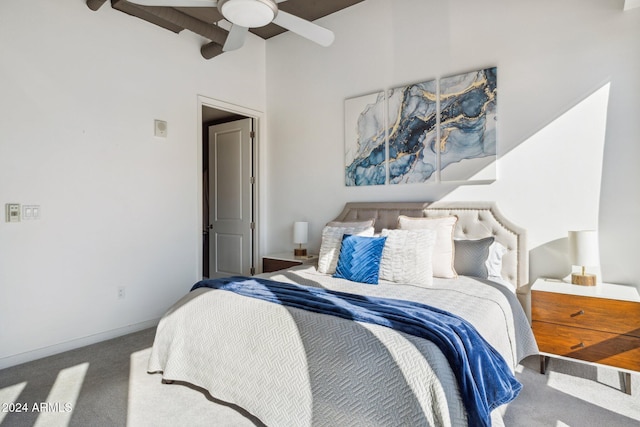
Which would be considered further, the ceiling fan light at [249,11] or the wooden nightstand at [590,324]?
the wooden nightstand at [590,324]

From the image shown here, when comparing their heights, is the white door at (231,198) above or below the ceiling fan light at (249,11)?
below

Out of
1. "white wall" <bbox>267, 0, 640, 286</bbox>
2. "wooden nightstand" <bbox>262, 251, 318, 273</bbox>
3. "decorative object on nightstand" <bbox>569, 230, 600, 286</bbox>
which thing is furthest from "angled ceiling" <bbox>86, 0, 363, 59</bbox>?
"decorative object on nightstand" <bbox>569, 230, 600, 286</bbox>

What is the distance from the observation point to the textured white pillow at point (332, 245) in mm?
3150

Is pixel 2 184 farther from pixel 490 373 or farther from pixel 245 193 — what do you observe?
pixel 490 373

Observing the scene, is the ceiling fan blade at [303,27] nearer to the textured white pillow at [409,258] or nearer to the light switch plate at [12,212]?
the textured white pillow at [409,258]

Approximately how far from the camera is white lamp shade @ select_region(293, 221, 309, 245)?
4.20m

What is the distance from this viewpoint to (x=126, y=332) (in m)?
3.51

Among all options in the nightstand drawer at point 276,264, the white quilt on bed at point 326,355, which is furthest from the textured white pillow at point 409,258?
the nightstand drawer at point 276,264

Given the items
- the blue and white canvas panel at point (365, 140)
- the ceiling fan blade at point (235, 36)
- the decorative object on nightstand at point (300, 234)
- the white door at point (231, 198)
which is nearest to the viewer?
Answer: the ceiling fan blade at point (235, 36)

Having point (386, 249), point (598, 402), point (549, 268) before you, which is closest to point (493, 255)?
point (549, 268)

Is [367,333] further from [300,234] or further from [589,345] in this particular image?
[300,234]

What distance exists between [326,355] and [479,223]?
209 cm

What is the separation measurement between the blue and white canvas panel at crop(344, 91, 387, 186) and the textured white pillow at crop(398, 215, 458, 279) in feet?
2.68

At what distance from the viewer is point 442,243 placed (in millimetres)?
2926
